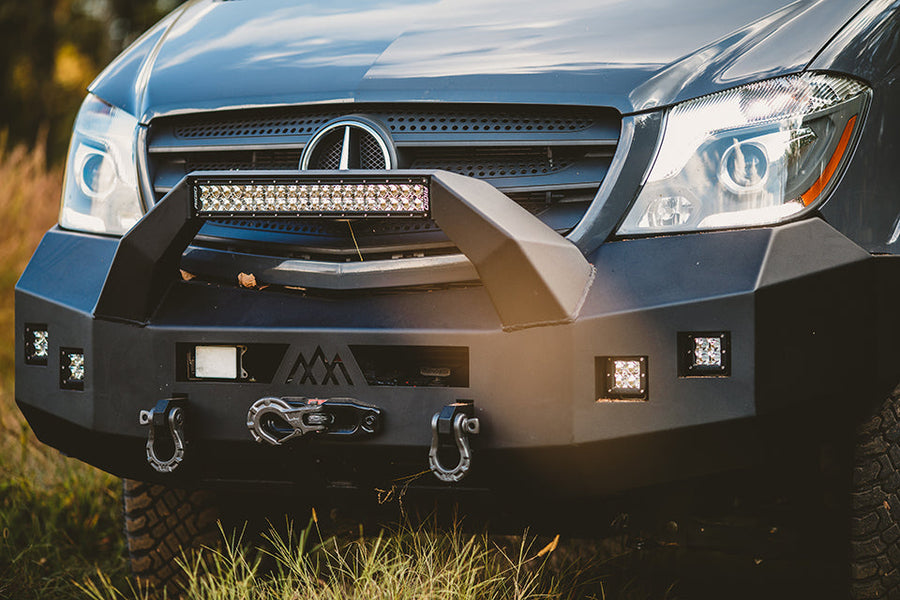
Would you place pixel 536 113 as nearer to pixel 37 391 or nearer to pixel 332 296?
pixel 332 296

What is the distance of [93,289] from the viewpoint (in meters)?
2.62

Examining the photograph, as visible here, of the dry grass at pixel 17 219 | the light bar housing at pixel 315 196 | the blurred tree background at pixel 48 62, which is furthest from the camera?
the blurred tree background at pixel 48 62

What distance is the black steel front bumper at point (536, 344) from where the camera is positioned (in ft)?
7.15

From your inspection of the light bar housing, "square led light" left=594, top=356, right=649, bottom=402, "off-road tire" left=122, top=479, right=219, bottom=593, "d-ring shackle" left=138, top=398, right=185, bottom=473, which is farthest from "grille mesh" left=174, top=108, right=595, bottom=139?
"off-road tire" left=122, top=479, right=219, bottom=593

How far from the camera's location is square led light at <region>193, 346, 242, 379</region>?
2473 mm

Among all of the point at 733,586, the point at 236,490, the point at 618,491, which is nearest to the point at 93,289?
the point at 236,490

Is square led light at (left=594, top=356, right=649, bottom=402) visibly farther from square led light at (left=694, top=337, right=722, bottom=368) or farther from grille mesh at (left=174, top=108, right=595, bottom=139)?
grille mesh at (left=174, top=108, right=595, bottom=139)

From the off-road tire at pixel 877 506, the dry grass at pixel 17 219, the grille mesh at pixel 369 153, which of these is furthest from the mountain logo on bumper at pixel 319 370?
the dry grass at pixel 17 219

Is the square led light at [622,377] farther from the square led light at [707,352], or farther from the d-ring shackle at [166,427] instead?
the d-ring shackle at [166,427]

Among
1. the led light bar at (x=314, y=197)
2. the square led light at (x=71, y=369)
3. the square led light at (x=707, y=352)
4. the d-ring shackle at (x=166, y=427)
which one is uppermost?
the led light bar at (x=314, y=197)

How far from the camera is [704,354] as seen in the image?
218 centimetres

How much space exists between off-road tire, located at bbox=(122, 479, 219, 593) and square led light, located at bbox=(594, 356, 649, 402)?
4.59 ft

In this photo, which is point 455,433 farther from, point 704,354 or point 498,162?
point 498,162

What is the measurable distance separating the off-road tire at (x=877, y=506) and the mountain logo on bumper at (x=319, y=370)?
3.51 ft
